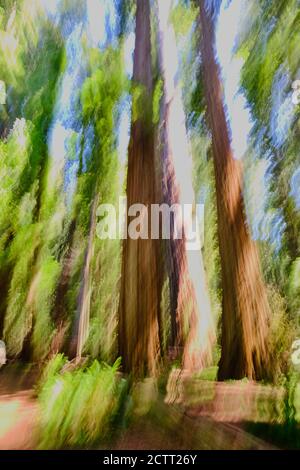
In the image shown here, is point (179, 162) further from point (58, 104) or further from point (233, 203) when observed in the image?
point (58, 104)

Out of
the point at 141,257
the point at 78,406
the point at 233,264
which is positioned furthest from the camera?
the point at 141,257

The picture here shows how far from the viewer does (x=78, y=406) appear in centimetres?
236

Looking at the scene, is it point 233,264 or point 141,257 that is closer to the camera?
point 233,264

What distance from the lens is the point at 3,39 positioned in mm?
3260

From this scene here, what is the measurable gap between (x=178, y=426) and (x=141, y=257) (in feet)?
3.61

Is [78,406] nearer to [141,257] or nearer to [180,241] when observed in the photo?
[141,257]

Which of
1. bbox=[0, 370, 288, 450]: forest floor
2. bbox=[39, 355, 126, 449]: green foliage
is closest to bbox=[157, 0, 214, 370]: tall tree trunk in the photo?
bbox=[0, 370, 288, 450]: forest floor

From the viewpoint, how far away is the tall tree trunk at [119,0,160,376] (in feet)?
8.81

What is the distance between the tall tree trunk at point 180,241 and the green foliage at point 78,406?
0.52 m

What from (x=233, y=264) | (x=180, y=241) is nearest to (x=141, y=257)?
(x=180, y=241)

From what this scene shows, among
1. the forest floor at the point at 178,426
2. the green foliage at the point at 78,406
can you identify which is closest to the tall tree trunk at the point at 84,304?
the green foliage at the point at 78,406

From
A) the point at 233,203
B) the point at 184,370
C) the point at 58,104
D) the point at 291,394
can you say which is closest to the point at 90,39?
the point at 58,104

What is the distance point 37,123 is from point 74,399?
2.00 m

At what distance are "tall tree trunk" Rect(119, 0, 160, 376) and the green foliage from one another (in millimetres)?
239
